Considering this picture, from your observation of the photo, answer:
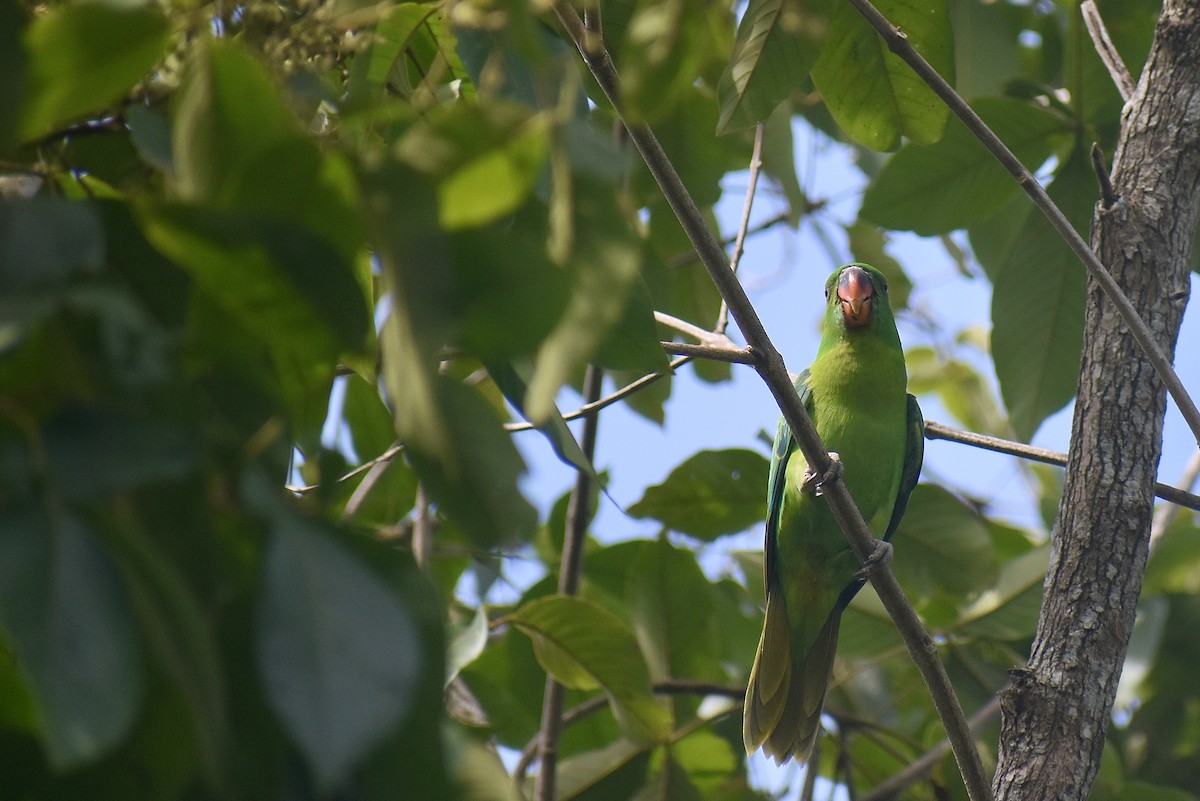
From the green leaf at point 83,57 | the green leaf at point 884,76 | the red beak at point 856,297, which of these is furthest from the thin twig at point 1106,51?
the green leaf at point 83,57

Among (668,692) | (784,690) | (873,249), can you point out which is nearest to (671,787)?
(668,692)

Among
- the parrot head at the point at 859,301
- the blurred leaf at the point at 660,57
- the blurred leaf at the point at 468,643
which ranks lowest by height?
the blurred leaf at the point at 468,643

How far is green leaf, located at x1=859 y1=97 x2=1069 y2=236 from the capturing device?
3.10 metres

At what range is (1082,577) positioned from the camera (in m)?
2.31

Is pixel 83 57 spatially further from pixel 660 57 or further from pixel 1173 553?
pixel 1173 553

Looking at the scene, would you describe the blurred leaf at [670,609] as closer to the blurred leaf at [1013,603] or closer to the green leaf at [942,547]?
the green leaf at [942,547]

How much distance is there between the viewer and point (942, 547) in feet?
11.3

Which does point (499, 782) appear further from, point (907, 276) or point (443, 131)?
point (907, 276)

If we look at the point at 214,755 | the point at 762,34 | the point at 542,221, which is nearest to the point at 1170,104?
the point at 762,34

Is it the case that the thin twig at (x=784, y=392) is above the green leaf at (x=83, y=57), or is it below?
below

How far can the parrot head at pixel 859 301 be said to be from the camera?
3.92 m

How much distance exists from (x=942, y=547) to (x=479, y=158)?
2987mm

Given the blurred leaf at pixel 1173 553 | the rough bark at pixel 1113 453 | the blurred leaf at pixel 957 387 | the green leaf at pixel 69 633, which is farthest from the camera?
the blurred leaf at pixel 957 387

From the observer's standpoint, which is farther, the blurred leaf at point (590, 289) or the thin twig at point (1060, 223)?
the thin twig at point (1060, 223)
